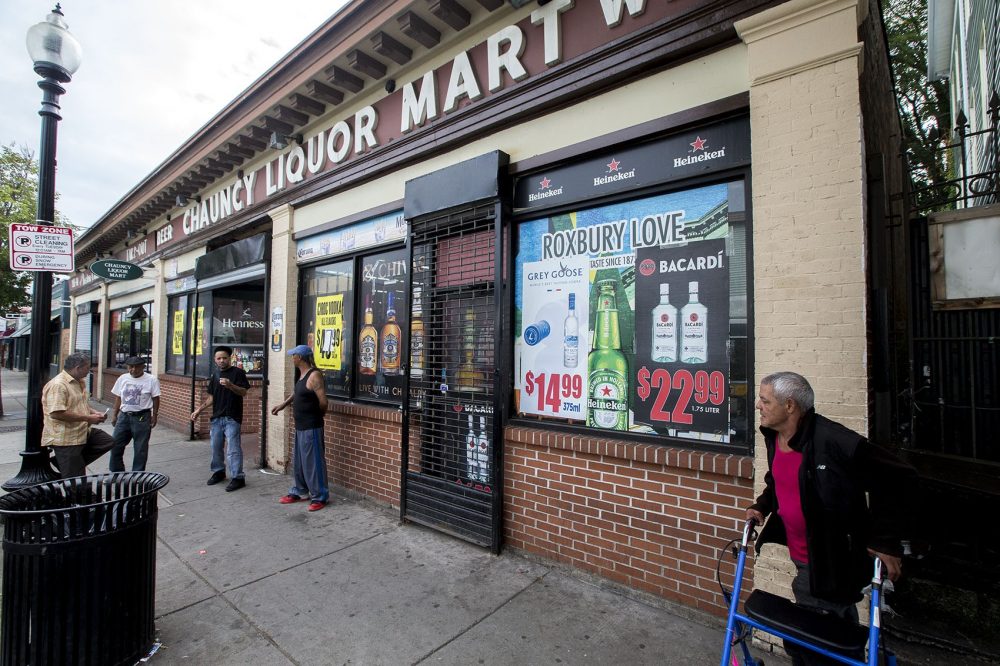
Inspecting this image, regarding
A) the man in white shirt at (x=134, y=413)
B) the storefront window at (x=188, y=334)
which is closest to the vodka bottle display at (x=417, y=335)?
the man in white shirt at (x=134, y=413)

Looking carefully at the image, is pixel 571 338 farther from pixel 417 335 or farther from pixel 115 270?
pixel 115 270

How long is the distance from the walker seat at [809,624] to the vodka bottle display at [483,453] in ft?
9.24

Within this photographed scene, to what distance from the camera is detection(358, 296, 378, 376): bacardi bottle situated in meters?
6.29

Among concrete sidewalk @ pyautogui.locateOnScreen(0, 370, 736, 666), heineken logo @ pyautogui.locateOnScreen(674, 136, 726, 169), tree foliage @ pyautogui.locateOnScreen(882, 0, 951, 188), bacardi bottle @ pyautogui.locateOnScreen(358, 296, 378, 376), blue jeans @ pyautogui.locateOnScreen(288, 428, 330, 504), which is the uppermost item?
tree foliage @ pyautogui.locateOnScreen(882, 0, 951, 188)

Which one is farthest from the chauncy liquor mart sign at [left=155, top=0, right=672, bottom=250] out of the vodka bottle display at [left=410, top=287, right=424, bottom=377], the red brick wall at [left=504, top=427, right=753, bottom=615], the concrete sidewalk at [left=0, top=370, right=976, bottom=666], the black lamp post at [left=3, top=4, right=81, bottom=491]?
the concrete sidewalk at [left=0, top=370, right=976, bottom=666]

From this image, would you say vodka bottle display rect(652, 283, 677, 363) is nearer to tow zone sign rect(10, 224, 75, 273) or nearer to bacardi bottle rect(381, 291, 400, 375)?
bacardi bottle rect(381, 291, 400, 375)

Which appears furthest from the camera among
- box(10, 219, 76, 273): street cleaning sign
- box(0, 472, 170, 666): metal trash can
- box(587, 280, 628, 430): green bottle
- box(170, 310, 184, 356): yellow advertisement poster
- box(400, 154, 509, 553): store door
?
box(170, 310, 184, 356): yellow advertisement poster

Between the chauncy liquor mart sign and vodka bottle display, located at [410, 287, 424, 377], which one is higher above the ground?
the chauncy liquor mart sign

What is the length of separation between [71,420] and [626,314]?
17.5 ft

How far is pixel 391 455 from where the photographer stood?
5703mm

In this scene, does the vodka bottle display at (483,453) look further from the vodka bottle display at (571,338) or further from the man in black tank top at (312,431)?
the man in black tank top at (312,431)

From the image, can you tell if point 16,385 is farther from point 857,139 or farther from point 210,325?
point 857,139

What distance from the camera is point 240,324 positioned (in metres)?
10.2

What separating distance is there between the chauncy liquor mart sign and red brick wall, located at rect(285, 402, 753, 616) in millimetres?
3269
